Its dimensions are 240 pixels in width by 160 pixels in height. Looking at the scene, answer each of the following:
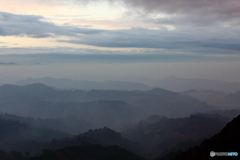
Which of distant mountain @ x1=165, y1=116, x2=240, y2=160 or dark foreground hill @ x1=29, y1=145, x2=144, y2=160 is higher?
distant mountain @ x1=165, y1=116, x2=240, y2=160

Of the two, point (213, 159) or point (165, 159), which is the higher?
point (213, 159)

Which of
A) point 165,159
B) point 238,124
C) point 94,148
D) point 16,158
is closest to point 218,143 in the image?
point 238,124

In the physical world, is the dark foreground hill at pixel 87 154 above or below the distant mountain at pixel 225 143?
below

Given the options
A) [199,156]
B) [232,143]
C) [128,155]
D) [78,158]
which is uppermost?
[232,143]

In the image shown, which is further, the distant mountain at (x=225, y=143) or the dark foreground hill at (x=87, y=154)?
the dark foreground hill at (x=87, y=154)

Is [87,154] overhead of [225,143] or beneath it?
beneath

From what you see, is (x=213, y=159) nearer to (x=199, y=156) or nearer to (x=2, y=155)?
(x=199, y=156)

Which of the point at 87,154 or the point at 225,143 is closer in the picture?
the point at 225,143

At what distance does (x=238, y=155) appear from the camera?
6278 centimetres

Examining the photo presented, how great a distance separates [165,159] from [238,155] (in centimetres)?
8455

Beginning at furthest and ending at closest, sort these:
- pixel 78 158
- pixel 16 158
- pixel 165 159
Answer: pixel 16 158 → pixel 78 158 → pixel 165 159

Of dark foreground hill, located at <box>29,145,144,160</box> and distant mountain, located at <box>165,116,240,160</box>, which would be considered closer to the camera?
distant mountain, located at <box>165,116,240,160</box>

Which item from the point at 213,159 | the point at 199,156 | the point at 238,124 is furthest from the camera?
the point at 238,124

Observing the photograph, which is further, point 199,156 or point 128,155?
point 128,155
